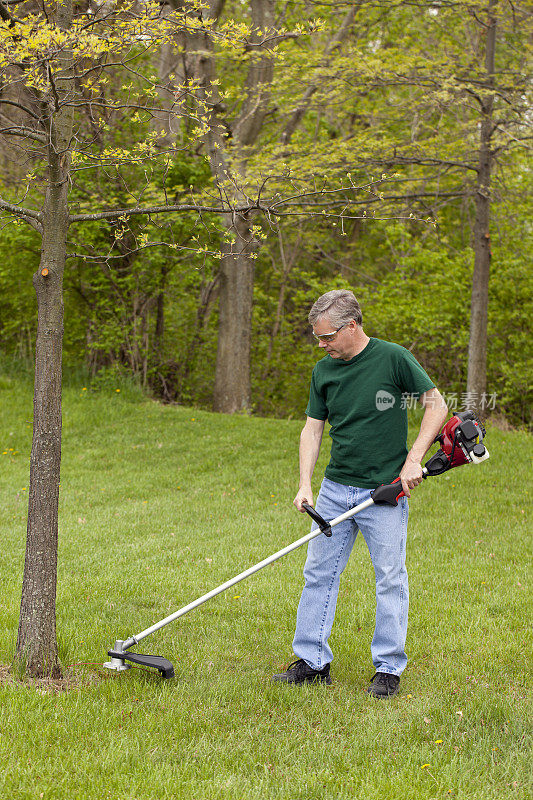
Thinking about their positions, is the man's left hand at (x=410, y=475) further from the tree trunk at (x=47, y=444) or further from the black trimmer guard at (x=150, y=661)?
the tree trunk at (x=47, y=444)

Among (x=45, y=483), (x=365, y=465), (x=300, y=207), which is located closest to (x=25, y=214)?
(x=45, y=483)

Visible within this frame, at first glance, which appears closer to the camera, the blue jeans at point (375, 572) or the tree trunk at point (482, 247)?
the blue jeans at point (375, 572)

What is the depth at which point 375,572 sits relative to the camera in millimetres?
3924

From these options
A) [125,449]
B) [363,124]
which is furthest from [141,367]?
[363,124]

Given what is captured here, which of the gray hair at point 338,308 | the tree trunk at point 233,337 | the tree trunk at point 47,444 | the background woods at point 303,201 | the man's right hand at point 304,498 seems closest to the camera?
the gray hair at point 338,308

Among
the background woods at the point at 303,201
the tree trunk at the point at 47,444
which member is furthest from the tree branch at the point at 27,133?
the background woods at the point at 303,201

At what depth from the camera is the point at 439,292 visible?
1508 cm

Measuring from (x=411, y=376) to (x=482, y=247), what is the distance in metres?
8.00

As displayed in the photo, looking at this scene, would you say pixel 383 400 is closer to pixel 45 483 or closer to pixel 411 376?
pixel 411 376

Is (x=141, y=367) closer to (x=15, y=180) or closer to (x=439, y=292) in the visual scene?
(x=15, y=180)

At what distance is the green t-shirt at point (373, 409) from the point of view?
3.78m

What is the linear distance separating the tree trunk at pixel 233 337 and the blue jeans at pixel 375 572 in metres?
9.96

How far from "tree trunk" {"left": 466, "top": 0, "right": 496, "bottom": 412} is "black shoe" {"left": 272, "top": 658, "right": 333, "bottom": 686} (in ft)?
26.0

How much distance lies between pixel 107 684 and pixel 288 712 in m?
0.89
